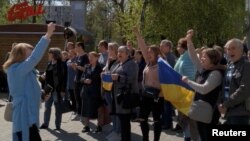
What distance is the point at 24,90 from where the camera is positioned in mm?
6777

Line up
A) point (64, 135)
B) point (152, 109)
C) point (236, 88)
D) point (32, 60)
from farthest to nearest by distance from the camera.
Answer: point (64, 135) → point (152, 109) → point (32, 60) → point (236, 88)

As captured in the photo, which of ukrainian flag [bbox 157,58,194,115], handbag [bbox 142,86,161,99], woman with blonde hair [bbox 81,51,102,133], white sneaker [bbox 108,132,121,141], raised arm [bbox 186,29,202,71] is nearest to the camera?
raised arm [bbox 186,29,202,71]

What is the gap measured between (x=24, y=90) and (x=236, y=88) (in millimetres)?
2828

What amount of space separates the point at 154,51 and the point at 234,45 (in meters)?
2.15

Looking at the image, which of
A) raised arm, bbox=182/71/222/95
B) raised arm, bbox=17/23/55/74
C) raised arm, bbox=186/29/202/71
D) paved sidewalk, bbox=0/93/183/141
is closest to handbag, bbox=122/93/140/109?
raised arm, bbox=186/29/202/71

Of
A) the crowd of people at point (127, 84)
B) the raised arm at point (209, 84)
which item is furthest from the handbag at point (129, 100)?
the raised arm at point (209, 84)

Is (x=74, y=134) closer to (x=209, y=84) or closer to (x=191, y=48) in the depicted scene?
(x=191, y=48)

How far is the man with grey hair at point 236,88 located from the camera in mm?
6391

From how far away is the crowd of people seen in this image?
260 inches

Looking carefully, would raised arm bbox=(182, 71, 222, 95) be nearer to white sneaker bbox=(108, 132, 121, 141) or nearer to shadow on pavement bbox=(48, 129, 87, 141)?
white sneaker bbox=(108, 132, 121, 141)

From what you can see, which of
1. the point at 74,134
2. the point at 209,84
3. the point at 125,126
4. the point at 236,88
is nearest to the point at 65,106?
the point at 74,134

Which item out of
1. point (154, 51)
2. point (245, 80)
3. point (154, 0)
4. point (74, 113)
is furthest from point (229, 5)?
point (245, 80)

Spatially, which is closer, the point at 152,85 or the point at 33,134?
the point at 33,134

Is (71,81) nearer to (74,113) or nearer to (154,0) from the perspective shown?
(74,113)
